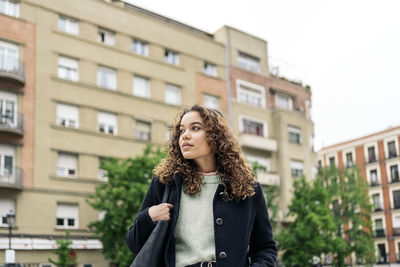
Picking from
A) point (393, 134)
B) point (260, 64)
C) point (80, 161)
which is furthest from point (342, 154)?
point (80, 161)

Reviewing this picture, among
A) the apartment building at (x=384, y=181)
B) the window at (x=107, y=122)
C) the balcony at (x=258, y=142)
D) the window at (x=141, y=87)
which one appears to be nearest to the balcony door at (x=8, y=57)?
the window at (x=107, y=122)

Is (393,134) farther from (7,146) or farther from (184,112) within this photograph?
(184,112)

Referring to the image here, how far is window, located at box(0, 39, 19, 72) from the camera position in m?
26.0

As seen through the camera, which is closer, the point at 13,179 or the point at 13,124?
the point at 13,179

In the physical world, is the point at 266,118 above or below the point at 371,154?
below

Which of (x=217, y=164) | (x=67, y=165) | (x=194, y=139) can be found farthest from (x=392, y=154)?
(x=194, y=139)

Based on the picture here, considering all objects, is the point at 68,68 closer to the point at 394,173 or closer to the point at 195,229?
the point at 195,229

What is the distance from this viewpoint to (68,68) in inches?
1124

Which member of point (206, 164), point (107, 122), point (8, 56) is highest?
point (8, 56)

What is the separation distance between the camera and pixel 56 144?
27047 millimetres

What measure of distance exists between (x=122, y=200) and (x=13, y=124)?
22.3ft

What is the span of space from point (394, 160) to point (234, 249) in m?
57.5

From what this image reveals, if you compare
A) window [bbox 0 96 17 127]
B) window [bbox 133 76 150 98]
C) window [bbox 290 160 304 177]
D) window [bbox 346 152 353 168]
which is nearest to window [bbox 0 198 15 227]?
window [bbox 0 96 17 127]

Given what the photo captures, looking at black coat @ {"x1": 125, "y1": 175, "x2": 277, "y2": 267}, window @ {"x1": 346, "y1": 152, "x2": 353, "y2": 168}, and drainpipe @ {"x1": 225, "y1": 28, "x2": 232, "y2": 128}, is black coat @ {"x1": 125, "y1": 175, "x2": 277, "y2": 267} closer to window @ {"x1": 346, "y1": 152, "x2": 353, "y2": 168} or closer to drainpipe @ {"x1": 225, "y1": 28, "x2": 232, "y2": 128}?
drainpipe @ {"x1": 225, "y1": 28, "x2": 232, "y2": 128}
